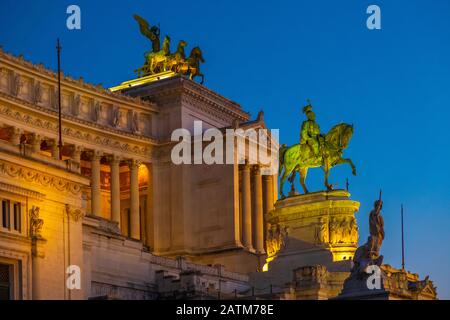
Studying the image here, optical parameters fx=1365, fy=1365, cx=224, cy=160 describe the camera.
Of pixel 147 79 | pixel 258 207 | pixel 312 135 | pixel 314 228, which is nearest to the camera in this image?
pixel 314 228

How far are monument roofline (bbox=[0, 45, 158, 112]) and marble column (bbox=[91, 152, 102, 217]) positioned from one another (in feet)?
16.6

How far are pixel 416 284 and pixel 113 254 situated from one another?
17.7 metres

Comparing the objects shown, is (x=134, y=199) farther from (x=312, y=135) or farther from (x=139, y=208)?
(x=312, y=135)

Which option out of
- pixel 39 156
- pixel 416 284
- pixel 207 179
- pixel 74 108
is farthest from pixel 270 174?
pixel 39 156

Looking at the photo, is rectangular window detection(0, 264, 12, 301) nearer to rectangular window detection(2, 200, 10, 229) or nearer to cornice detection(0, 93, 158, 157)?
rectangular window detection(2, 200, 10, 229)

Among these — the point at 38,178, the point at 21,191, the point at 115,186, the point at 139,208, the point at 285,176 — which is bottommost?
the point at 21,191

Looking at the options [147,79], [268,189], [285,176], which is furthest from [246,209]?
[285,176]

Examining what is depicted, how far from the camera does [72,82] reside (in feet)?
→ 338

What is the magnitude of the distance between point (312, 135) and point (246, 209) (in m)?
17.5

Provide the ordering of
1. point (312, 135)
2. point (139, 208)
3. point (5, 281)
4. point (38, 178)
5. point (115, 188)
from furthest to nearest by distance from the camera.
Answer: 1. point (139, 208)
2. point (115, 188)
3. point (312, 135)
4. point (38, 178)
5. point (5, 281)

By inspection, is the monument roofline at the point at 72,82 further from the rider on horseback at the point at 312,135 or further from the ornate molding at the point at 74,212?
the ornate molding at the point at 74,212

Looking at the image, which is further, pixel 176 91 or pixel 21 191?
pixel 176 91

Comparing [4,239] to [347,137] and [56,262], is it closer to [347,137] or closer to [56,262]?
[56,262]

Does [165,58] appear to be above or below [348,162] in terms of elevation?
above
